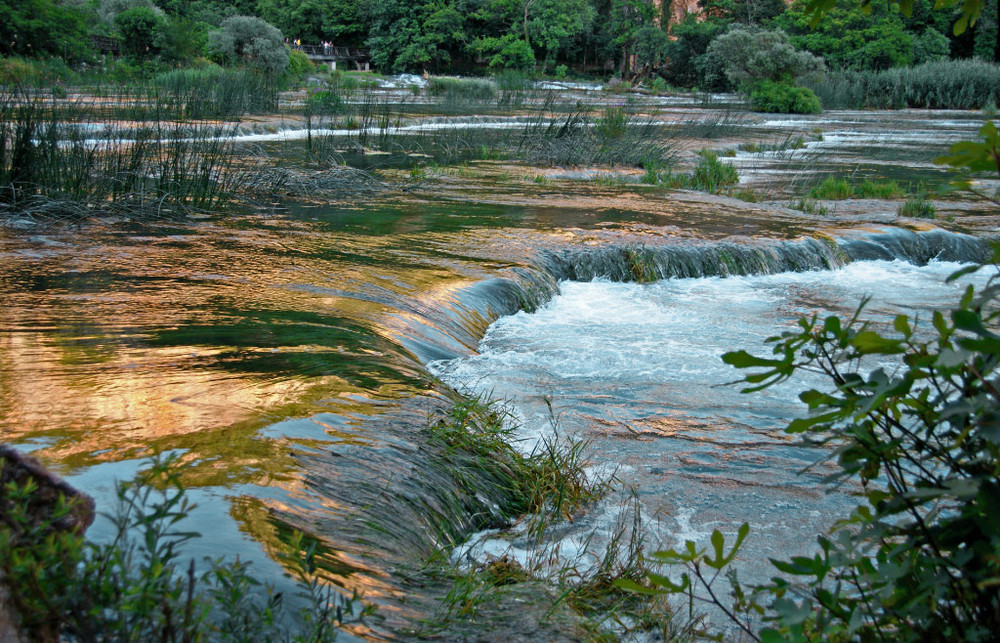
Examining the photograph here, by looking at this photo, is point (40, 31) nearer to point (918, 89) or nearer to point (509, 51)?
point (509, 51)

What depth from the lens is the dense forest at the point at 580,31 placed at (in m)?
43.1

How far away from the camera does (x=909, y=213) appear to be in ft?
37.9

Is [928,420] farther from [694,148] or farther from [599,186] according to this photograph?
[694,148]

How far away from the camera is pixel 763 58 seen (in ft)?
101

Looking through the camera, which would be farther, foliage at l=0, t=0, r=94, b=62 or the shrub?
foliage at l=0, t=0, r=94, b=62

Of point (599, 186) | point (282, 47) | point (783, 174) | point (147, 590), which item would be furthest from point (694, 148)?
point (282, 47)

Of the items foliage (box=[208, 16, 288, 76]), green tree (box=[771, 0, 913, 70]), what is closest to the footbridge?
foliage (box=[208, 16, 288, 76])

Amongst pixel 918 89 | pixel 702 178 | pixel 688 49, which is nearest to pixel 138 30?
pixel 702 178

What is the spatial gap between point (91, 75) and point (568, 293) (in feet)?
63.2

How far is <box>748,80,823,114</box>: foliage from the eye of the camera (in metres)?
29.6

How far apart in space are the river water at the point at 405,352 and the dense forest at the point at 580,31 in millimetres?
30077

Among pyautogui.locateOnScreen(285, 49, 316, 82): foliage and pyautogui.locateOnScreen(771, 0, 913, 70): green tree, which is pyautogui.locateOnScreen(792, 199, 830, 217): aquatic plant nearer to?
pyautogui.locateOnScreen(285, 49, 316, 82): foliage

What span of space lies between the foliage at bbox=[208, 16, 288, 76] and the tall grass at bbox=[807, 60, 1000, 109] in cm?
2168

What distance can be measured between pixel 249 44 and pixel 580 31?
98.4 ft
